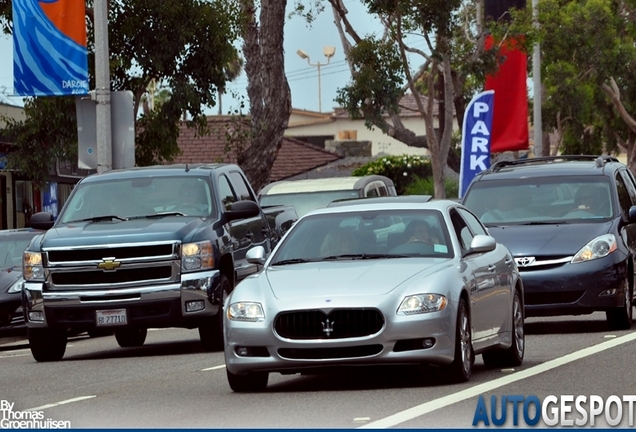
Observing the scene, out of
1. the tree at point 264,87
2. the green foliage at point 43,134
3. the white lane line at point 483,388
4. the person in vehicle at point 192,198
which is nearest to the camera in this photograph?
the white lane line at point 483,388

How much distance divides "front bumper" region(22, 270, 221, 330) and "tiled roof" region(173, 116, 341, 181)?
33.0 m

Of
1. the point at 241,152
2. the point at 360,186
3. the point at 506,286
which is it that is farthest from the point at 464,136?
the point at 506,286

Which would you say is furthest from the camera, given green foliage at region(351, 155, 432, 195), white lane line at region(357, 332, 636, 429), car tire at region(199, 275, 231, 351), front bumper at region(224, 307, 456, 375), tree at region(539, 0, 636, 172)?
green foliage at region(351, 155, 432, 195)

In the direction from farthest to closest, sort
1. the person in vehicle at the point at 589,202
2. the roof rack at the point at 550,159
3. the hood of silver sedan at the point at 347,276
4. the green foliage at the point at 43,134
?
the green foliage at the point at 43,134 → the roof rack at the point at 550,159 → the person in vehicle at the point at 589,202 → the hood of silver sedan at the point at 347,276

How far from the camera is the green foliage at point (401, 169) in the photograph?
50.8 meters

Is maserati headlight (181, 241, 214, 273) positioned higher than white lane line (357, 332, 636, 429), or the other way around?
maserati headlight (181, 241, 214, 273)

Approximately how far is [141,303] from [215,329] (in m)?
0.97

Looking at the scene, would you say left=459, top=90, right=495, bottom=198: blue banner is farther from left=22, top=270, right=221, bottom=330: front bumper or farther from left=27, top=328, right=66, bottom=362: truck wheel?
left=22, top=270, right=221, bottom=330: front bumper

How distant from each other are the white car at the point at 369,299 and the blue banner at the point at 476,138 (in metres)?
20.1

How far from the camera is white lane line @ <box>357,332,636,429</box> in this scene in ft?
33.4

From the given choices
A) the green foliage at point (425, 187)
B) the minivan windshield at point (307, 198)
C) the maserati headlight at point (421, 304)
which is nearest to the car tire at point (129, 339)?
the minivan windshield at point (307, 198)

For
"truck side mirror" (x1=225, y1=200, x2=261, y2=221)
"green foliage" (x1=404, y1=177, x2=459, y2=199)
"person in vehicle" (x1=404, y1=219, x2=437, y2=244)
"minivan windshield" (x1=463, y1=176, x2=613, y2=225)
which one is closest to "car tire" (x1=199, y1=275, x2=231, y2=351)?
"truck side mirror" (x1=225, y1=200, x2=261, y2=221)

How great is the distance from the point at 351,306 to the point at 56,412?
2.34m

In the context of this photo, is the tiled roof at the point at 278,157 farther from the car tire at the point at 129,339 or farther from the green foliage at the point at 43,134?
the car tire at the point at 129,339
